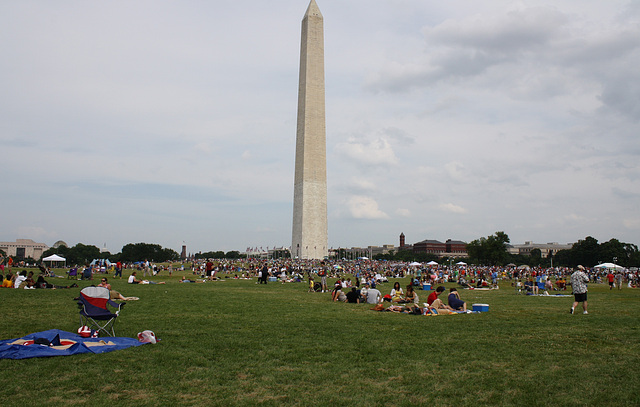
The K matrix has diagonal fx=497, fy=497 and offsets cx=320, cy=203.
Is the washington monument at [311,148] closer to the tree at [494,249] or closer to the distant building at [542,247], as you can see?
the tree at [494,249]

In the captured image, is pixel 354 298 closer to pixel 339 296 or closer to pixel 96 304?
pixel 339 296

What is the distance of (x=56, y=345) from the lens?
7.07 metres

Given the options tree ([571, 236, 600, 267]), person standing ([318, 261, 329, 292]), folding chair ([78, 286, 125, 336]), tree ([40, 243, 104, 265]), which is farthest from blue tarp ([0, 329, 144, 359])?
tree ([40, 243, 104, 265])

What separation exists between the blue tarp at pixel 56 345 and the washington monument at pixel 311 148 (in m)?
53.9

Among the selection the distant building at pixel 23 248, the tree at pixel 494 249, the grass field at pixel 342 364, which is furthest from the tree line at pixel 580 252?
the distant building at pixel 23 248

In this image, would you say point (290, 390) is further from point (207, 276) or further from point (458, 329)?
point (207, 276)

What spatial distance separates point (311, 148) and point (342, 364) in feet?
183

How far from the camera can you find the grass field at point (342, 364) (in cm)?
500

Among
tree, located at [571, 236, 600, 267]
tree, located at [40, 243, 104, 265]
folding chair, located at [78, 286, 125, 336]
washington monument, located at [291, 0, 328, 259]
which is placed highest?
washington monument, located at [291, 0, 328, 259]

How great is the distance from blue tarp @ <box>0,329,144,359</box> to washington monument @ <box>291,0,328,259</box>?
53.9 meters

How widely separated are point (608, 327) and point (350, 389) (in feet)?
21.6

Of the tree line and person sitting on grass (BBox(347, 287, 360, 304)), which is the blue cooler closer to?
person sitting on grass (BBox(347, 287, 360, 304))

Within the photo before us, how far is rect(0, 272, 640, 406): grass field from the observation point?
5000mm

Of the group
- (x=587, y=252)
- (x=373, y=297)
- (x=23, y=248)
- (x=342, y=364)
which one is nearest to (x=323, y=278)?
(x=373, y=297)
